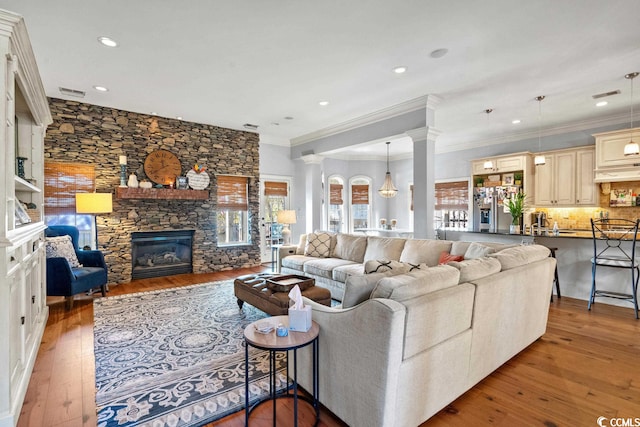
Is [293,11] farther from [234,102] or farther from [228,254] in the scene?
[228,254]

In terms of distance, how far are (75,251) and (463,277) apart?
17.1 ft

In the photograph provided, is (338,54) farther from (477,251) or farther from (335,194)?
(335,194)

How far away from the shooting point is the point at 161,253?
6.08 m

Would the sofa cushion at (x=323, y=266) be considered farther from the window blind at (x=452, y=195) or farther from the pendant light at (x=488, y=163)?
the window blind at (x=452, y=195)

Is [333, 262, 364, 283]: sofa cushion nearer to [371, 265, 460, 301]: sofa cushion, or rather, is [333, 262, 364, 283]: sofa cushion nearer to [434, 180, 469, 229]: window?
[371, 265, 460, 301]: sofa cushion

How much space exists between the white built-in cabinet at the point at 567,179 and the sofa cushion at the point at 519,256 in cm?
373


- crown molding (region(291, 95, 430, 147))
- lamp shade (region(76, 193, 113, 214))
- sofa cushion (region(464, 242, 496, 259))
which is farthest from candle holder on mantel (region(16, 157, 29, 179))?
sofa cushion (region(464, 242, 496, 259))

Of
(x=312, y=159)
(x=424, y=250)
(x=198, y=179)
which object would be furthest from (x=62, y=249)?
(x=424, y=250)

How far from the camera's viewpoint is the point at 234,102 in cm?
496

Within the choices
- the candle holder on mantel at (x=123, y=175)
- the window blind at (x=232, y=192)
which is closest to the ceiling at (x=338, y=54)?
the candle holder on mantel at (x=123, y=175)

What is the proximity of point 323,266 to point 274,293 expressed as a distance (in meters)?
1.45

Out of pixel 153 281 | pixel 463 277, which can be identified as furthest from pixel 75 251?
pixel 463 277

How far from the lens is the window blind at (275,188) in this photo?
733cm

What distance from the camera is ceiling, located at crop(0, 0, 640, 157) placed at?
263cm
